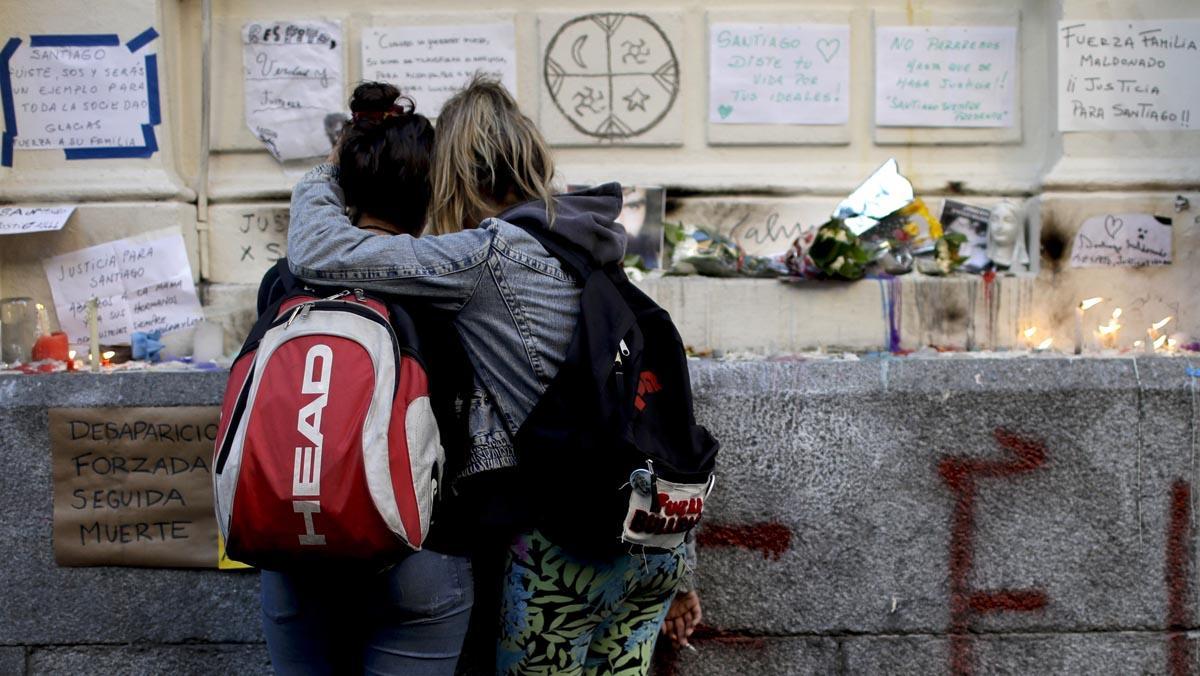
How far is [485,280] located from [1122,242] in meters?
3.23

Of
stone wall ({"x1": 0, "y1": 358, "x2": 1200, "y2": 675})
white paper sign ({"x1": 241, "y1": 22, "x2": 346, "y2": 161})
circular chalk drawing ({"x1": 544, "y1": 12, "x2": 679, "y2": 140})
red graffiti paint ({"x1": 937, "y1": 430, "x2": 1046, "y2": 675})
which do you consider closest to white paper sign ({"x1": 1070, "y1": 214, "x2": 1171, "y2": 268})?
stone wall ({"x1": 0, "y1": 358, "x2": 1200, "y2": 675})

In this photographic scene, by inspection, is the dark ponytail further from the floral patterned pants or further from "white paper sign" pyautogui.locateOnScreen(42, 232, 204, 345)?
"white paper sign" pyautogui.locateOnScreen(42, 232, 204, 345)

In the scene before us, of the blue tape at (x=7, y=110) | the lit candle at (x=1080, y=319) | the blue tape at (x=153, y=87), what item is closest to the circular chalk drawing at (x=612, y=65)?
the blue tape at (x=153, y=87)

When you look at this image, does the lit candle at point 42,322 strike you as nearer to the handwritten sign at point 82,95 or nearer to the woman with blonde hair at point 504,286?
the handwritten sign at point 82,95

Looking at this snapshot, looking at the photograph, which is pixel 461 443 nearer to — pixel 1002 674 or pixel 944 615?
pixel 944 615

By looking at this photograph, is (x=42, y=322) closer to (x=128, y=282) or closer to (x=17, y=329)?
(x=17, y=329)

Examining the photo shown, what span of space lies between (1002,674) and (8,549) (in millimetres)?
3065

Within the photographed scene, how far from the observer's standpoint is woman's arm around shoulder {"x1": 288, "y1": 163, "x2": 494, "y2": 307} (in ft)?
7.10

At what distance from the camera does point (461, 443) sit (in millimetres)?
2295

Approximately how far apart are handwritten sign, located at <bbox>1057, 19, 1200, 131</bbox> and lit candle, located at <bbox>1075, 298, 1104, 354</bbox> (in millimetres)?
710

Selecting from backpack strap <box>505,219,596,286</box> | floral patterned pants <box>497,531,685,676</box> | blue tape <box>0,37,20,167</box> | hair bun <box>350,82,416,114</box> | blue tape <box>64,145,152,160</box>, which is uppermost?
blue tape <box>0,37,20,167</box>

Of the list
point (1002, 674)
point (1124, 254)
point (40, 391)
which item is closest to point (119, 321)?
point (40, 391)

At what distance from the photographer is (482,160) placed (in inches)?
90.7

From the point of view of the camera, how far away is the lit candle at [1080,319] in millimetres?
4023
